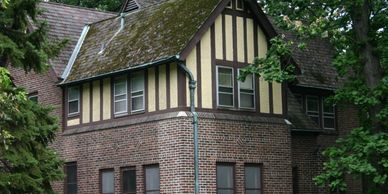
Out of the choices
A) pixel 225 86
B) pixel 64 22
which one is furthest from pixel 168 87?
pixel 64 22

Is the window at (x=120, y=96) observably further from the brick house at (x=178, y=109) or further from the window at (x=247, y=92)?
the window at (x=247, y=92)

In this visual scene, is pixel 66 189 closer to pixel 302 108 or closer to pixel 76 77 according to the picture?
pixel 76 77

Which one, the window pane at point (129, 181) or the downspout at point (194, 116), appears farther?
the window pane at point (129, 181)

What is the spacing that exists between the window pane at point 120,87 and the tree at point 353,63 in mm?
4671

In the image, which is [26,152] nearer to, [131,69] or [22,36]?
[22,36]

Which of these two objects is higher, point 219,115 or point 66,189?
point 219,115

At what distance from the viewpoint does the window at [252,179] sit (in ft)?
75.3

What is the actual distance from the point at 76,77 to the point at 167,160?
5.38m

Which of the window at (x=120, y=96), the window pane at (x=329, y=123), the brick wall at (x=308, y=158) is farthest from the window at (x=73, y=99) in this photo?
the window pane at (x=329, y=123)

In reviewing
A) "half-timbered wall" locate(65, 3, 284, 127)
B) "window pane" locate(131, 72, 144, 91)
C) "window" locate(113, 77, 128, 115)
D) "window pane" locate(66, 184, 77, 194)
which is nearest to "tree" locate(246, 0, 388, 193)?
"half-timbered wall" locate(65, 3, 284, 127)

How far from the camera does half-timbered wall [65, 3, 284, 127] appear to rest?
22.1 metres

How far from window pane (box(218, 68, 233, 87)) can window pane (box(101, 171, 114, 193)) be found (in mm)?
4839

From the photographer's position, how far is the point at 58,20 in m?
28.7

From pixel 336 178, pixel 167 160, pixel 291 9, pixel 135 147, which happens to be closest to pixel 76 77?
pixel 135 147
